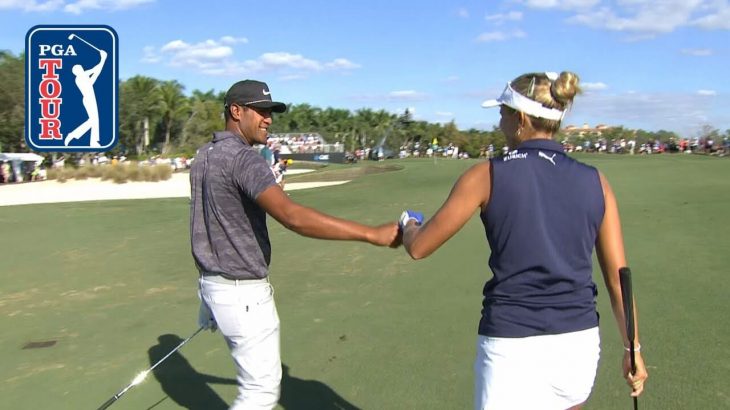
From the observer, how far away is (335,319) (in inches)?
253

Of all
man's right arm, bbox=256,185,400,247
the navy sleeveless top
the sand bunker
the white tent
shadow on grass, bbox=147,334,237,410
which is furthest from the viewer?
the white tent

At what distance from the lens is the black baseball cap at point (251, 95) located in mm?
3371

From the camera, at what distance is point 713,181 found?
14.9m

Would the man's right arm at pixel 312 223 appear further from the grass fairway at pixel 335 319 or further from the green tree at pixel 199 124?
the green tree at pixel 199 124

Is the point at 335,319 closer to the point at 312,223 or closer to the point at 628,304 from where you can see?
the point at 312,223

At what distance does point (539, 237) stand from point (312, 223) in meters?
1.14

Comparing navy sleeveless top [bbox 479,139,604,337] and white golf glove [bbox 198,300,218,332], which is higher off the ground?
navy sleeveless top [bbox 479,139,604,337]

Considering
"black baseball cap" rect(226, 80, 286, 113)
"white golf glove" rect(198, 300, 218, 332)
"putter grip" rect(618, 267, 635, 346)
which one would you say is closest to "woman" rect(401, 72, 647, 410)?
"putter grip" rect(618, 267, 635, 346)

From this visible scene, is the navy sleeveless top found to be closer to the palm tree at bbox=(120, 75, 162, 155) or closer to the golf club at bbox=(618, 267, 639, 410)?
the golf club at bbox=(618, 267, 639, 410)

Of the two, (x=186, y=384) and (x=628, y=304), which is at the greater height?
(x=628, y=304)

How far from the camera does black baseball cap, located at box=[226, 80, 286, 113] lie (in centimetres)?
337

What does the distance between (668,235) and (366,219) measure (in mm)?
5535

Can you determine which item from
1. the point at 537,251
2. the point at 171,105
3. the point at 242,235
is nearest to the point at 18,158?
the point at 242,235

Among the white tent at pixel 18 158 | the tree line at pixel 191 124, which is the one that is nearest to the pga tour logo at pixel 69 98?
the white tent at pixel 18 158
